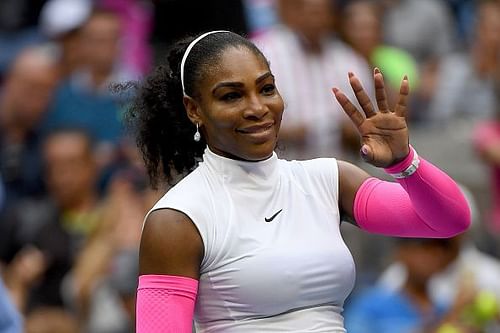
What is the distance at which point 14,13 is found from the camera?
8.64m

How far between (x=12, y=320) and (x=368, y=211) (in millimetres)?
1614

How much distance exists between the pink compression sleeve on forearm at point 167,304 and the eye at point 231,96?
18.0 inches

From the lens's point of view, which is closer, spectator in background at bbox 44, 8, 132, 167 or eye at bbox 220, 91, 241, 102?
eye at bbox 220, 91, 241, 102

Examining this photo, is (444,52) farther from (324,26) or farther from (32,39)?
(32,39)

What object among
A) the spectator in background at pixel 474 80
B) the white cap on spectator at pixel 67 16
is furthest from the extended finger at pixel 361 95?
the white cap on spectator at pixel 67 16

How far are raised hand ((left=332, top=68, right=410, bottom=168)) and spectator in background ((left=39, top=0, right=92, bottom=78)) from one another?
475 cm

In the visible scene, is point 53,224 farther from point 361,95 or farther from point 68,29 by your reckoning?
point 361,95

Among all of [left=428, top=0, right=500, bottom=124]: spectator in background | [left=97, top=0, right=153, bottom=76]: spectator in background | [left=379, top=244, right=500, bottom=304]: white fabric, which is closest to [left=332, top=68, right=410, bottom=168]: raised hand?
[left=379, top=244, right=500, bottom=304]: white fabric

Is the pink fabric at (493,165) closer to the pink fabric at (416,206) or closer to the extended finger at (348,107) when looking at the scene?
the pink fabric at (416,206)

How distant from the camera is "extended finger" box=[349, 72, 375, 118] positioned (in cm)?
328

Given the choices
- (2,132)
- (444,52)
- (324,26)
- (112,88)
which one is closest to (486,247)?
(324,26)

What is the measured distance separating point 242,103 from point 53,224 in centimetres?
357

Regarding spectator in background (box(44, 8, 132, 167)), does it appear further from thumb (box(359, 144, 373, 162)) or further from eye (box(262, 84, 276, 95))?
thumb (box(359, 144, 373, 162))

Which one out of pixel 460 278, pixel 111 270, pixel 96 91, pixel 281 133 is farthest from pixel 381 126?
pixel 96 91
